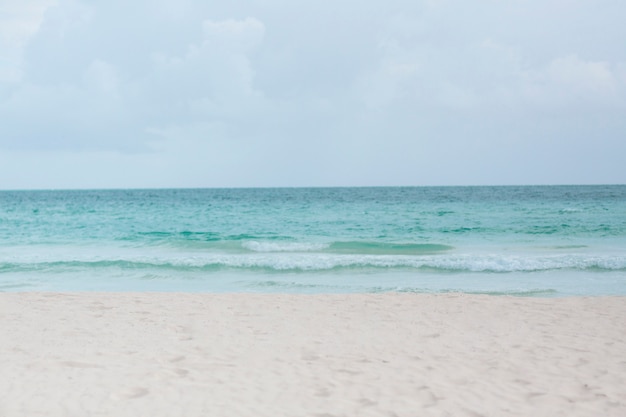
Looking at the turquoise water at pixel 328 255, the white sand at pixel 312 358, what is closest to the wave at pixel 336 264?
the turquoise water at pixel 328 255

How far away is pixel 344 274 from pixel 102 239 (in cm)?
1364

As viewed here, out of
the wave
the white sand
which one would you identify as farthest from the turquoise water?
the white sand

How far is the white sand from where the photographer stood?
5.02 m

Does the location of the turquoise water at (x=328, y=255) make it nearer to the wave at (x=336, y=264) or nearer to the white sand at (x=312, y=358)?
the wave at (x=336, y=264)

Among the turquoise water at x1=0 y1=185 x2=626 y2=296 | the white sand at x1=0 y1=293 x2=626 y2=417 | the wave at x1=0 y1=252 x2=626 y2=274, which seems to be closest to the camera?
the white sand at x1=0 y1=293 x2=626 y2=417

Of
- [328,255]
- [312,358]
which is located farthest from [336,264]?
[312,358]

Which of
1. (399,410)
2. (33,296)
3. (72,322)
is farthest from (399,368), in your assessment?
(33,296)

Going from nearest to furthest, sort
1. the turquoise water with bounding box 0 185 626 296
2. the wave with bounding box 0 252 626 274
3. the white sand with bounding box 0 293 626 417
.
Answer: the white sand with bounding box 0 293 626 417, the turquoise water with bounding box 0 185 626 296, the wave with bounding box 0 252 626 274

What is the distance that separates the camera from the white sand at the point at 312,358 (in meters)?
5.02

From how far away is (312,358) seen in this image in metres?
6.41

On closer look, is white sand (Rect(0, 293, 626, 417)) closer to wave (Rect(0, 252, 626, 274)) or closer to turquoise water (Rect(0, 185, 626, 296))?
turquoise water (Rect(0, 185, 626, 296))

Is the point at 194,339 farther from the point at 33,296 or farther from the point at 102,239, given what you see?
the point at 102,239

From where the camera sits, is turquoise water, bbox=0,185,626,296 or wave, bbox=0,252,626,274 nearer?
turquoise water, bbox=0,185,626,296

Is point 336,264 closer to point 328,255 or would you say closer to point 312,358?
point 328,255
